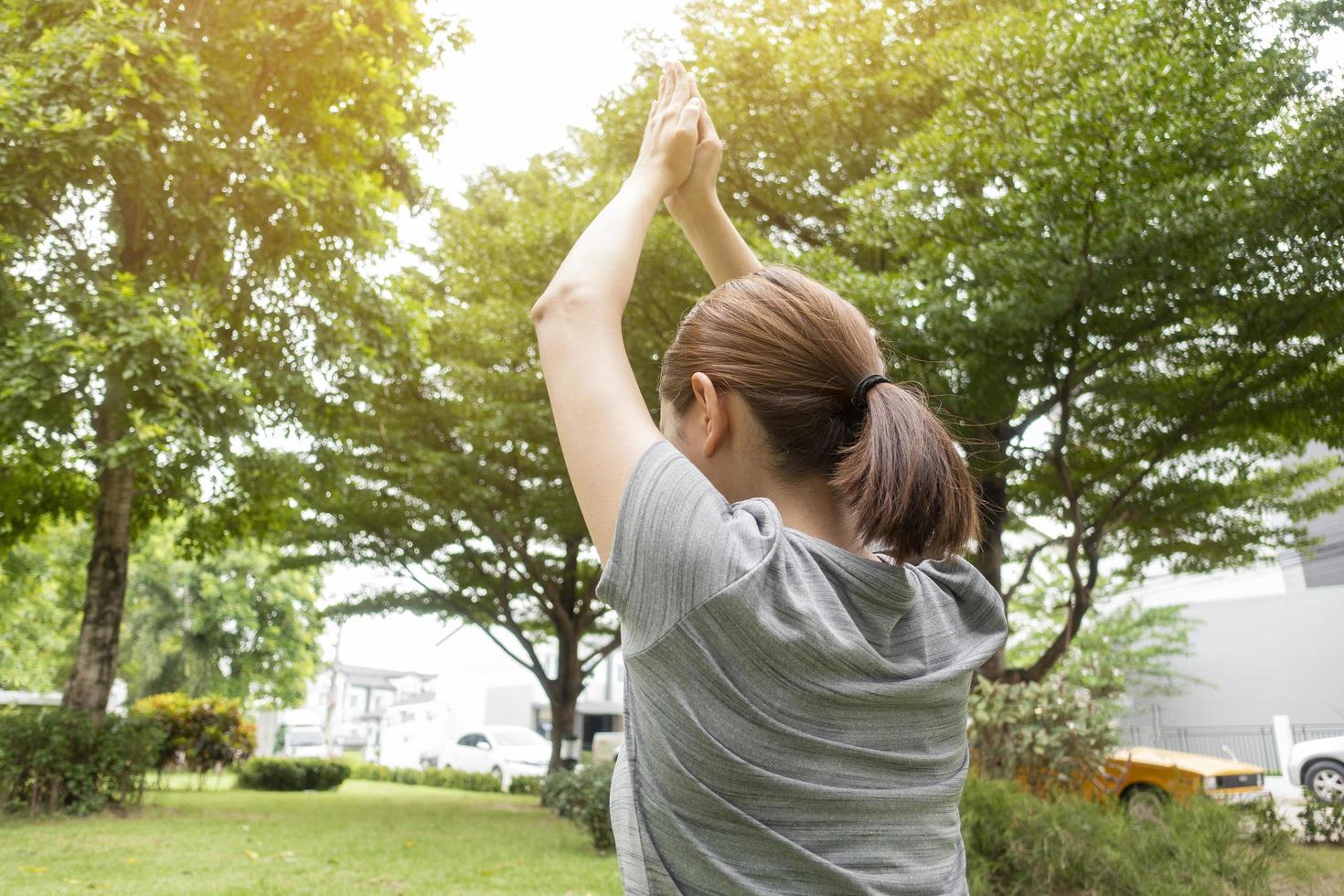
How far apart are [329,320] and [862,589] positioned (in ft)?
37.2

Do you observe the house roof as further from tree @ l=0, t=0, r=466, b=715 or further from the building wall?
tree @ l=0, t=0, r=466, b=715

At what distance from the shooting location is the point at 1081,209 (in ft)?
23.3

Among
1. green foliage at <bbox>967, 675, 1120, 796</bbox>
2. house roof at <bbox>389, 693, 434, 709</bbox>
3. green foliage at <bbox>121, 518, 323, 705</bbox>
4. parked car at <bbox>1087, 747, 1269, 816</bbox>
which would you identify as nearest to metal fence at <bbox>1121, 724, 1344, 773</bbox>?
parked car at <bbox>1087, 747, 1269, 816</bbox>

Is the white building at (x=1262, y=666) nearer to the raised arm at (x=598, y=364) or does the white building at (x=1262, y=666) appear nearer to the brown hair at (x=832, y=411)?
the brown hair at (x=832, y=411)

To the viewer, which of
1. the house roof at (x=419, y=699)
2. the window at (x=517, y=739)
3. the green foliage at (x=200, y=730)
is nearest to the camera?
the green foliage at (x=200, y=730)

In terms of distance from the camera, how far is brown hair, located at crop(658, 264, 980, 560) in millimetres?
1082

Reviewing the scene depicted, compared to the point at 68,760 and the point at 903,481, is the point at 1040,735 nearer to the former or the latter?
the point at 903,481

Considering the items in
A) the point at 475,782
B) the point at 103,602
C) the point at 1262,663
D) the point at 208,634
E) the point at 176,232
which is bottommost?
the point at 475,782

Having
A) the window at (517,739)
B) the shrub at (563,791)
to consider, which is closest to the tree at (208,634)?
the window at (517,739)

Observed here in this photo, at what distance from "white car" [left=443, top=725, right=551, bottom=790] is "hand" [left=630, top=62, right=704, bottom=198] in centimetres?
2419

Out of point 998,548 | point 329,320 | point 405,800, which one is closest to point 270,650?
point 405,800

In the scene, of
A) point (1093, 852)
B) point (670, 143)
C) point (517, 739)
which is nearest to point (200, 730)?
point (517, 739)

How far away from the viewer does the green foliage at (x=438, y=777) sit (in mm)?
23891

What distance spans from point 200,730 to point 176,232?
36.0ft
